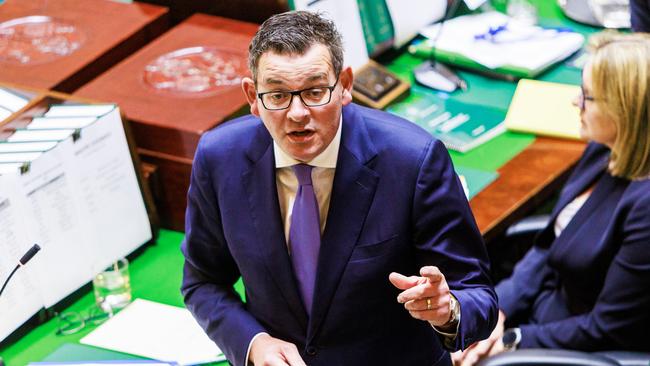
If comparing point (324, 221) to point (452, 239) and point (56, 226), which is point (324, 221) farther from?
point (56, 226)

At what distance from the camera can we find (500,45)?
4039 mm

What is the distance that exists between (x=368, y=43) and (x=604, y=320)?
4.67 feet

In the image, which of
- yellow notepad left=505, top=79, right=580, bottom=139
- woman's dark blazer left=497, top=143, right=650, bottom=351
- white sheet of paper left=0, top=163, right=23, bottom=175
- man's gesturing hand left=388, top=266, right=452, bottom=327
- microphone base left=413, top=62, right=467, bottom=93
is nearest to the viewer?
man's gesturing hand left=388, top=266, right=452, bottom=327

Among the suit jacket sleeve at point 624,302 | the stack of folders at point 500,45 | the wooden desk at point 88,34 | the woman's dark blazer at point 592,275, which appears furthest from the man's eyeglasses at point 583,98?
the wooden desk at point 88,34

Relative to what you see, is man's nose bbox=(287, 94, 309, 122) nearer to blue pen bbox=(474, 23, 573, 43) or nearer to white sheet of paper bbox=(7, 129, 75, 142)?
white sheet of paper bbox=(7, 129, 75, 142)

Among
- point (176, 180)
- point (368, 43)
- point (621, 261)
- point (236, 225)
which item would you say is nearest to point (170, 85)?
point (176, 180)

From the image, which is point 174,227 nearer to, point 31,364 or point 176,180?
point 176,180

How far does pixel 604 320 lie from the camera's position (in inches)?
114

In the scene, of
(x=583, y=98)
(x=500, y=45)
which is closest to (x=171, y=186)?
(x=583, y=98)

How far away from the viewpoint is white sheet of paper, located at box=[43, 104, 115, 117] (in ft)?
9.70

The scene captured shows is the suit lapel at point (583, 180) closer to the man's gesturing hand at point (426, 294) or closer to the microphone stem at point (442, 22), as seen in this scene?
the microphone stem at point (442, 22)

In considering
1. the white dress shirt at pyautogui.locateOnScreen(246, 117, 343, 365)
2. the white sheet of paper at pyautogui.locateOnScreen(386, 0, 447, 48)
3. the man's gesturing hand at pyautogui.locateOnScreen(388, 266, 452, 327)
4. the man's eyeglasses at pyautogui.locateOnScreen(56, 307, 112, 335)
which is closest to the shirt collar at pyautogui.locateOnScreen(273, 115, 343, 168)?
the white dress shirt at pyautogui.locateOnScreen(246, 117, 343, 365)

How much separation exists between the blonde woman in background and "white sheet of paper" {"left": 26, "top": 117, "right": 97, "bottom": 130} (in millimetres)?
1142

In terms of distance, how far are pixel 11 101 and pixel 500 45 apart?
180 centimetres
